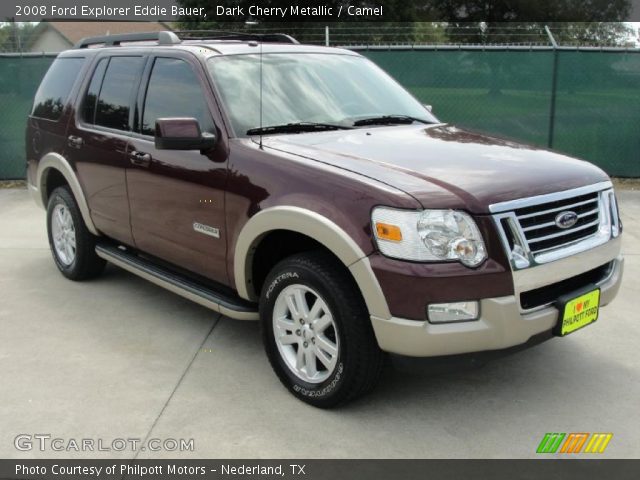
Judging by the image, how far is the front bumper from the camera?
3.06 m

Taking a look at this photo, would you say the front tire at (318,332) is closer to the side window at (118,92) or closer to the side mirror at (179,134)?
the side mirror at (179,134)

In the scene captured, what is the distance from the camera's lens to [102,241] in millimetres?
5457

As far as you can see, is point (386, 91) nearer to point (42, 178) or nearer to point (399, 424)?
point (399, 424)

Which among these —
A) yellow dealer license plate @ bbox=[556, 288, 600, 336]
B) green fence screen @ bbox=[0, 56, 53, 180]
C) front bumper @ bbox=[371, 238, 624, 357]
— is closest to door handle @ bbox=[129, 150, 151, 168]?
front bumper @ bbox=[371, 238, 624, 357]

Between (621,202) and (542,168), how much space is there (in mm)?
5898

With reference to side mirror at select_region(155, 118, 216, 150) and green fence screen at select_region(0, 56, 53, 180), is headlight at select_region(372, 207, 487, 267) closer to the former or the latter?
side mirror at select_region(155, 118, 216, 150)

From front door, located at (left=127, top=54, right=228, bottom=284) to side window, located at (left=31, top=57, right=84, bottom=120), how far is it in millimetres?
1268

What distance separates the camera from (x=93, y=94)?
5262 millimetres

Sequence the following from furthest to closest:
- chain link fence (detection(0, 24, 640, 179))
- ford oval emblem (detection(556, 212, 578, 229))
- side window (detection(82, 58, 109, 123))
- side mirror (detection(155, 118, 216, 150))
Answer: chain link fence (detection(0, 24, 640, 179))
side window (detection(82, 58, 109, 123))
side mirror (detection(155, 118, 216, 150))
ford oval emblem (detection(556, 212, 578, 229))

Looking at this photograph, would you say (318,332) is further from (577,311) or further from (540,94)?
(540,94)

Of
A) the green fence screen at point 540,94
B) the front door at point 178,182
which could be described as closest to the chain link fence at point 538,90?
the green fence screen at point 540,94

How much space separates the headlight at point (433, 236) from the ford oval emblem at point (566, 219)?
21.4 inches

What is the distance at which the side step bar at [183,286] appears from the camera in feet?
13.0

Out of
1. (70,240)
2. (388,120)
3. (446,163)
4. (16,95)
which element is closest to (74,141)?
(70,240)
